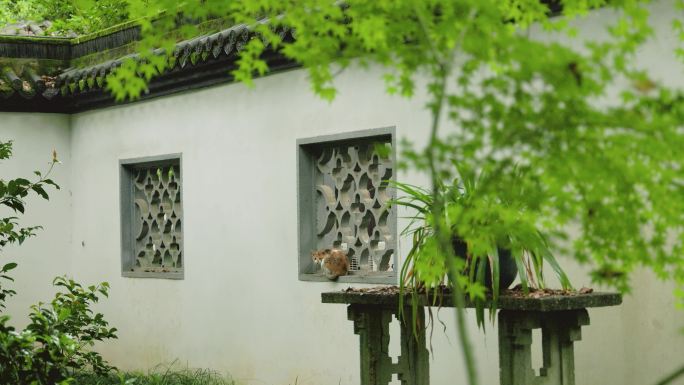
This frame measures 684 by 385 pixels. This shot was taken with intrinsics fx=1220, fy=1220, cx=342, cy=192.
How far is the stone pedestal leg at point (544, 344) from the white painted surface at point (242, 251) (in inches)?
31.0

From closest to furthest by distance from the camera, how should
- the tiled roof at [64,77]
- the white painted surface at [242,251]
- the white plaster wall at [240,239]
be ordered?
the white painted surface at [242,251] → the white plaster wall at [240,239] → the tiled roof at [64,77]

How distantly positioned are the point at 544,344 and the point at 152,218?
17.2ft

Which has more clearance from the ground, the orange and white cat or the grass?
the orange and white cat

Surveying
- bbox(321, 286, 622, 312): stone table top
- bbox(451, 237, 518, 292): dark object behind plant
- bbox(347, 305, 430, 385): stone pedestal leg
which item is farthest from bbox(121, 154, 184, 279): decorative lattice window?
bbox(451, 237, 518, 292): dark object behind plant

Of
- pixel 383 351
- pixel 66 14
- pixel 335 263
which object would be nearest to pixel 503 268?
pixel 383 351

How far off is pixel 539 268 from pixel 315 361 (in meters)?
2.93

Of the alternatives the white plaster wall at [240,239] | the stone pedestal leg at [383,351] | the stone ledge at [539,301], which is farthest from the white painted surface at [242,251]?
the stone pedestal leg at [383,351]

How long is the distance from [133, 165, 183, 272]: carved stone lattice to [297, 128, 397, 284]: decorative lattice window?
5.51 ft

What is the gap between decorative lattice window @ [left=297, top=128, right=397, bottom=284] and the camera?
759 cm

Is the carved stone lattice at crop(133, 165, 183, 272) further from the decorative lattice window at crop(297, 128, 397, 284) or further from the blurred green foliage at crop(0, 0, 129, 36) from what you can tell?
the blurred green foliage at crop(0, 0, 129, 36)

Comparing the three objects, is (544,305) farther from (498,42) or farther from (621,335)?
(498,42)

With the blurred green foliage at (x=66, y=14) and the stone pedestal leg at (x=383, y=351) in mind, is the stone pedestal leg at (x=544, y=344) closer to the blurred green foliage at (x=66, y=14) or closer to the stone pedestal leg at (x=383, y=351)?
the stone pedestal leg at (x=383, y=351)

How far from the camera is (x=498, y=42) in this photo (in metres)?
3.09

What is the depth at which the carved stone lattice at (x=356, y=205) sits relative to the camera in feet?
25.0
